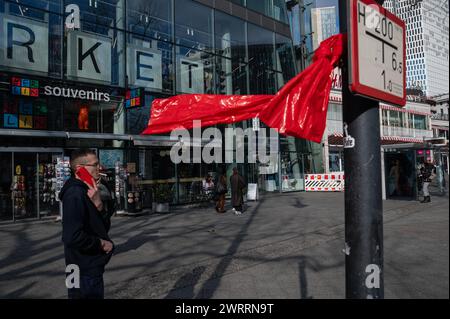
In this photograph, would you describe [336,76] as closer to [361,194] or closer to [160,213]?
[361,194]

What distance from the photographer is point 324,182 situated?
24.3m

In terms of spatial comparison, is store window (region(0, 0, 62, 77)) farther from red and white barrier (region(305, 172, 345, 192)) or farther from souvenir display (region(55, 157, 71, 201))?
red and white barrier (region(305, 172, 345, 192))

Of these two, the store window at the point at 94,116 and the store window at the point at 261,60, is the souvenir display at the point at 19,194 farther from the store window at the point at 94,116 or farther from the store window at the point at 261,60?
the store window at the point at 261,60

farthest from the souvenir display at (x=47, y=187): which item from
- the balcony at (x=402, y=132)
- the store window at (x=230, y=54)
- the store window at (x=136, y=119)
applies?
the balcony at (x=402, y=132)

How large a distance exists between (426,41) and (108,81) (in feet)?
48.7

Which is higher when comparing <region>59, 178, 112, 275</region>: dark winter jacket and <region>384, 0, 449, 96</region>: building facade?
<region>384, 0, 449, 96</region>: building facade

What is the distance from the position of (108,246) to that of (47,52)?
12758 millimetres

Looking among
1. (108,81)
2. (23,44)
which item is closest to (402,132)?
(108,81)

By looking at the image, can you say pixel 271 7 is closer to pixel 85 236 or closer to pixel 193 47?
pixel 193 47

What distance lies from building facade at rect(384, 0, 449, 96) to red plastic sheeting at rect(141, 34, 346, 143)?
0.37m

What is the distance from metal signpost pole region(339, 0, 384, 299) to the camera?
Answer: 1.86m

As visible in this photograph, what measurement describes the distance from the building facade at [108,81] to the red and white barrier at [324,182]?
5.18 meters

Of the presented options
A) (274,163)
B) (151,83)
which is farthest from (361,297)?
(274,163)

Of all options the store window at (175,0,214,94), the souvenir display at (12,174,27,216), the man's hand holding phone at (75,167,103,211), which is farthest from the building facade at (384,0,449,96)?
the store window at (175,0,214,94)
